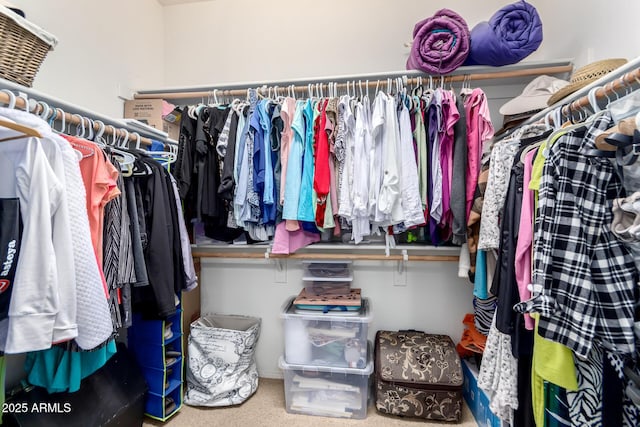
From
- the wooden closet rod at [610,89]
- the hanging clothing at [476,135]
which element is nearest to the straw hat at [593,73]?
the wooden closet rod at [610,89]

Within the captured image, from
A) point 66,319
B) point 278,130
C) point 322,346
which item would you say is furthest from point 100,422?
point 278,130

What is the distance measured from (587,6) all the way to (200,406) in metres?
2.97

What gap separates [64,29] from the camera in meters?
1.41

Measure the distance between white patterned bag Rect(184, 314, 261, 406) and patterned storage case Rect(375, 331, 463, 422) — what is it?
0.80 m

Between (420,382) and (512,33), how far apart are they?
190 cm

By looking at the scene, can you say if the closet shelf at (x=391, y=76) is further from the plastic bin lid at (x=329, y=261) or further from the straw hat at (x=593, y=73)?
the plastic bin lid at (x=329, y=261)

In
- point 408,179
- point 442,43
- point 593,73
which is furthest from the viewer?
point 442,43

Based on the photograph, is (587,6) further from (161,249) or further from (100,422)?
(100,422)

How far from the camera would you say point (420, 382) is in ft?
4.93

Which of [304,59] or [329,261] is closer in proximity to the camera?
[329,261]

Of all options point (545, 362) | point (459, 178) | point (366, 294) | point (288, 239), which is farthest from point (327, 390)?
point (459, 178)

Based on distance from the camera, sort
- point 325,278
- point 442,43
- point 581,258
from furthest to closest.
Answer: point 325,278, point 442,43, point 581,258

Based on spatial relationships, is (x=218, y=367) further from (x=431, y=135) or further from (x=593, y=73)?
(x=593, y=73)

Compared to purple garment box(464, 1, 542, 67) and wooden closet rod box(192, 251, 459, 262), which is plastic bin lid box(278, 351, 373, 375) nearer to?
wooden closet rod box(192, 251, 459, 262)
